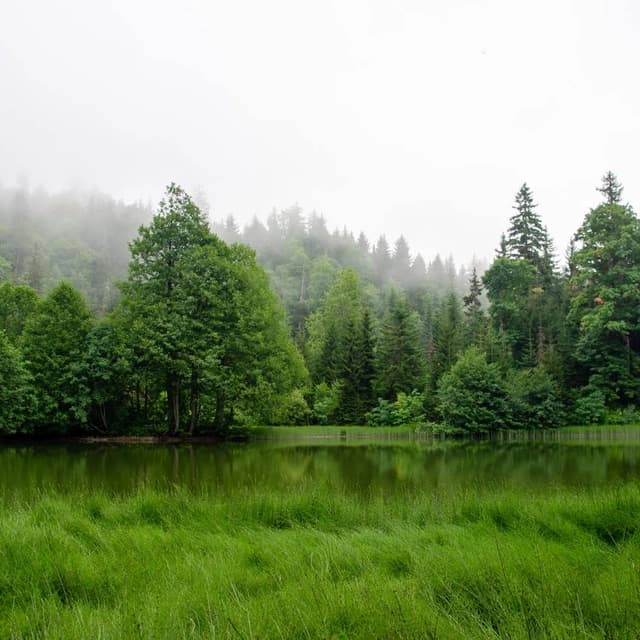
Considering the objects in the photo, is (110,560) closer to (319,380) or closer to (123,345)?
(123,345)

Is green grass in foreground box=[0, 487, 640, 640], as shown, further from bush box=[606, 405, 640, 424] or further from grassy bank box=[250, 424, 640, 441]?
bush box=[606, 405, 640, 424]

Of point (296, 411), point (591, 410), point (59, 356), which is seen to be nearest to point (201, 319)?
point (59, 356)

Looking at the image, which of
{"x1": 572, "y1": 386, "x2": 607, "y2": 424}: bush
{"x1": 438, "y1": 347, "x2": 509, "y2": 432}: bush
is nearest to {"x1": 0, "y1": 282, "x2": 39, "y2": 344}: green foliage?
{"x1": 438, "y1": 347, "x2": 509, "y2": 432}: bush

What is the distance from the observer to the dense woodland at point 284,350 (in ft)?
99.1

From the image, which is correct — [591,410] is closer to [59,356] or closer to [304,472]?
[304,472]

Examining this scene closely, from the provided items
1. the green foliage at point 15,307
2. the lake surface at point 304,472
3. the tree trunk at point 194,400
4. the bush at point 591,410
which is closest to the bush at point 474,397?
the bush at point 591,410

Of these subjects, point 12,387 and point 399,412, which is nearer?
point 12,387

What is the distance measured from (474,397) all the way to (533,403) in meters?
4.31

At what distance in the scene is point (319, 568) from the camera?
464cm

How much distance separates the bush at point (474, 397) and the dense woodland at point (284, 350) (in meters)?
0.08

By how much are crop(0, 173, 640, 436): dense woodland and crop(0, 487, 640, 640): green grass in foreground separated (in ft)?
74.9

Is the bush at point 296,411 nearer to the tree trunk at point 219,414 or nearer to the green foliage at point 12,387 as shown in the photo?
the tree trunk at point 219,414

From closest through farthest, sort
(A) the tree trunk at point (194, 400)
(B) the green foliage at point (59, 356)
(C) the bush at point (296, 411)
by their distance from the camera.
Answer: (B) the green foliage at point (59, 356) < (A) the tree trunk at point (194, 400) < (C) the bush at point (296, 411)

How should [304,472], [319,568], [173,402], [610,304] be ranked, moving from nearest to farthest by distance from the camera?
[319,568] < [304,472] < [173,402] < [610,304]
